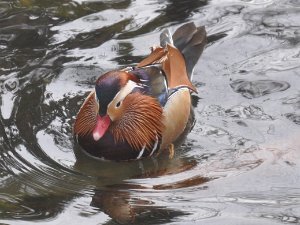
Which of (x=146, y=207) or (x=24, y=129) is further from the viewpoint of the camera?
(x=24, y=129)

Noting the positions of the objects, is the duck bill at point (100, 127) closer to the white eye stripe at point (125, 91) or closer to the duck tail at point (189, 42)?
the white eye stripe at point (125, 91)

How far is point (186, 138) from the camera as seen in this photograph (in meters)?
6.61

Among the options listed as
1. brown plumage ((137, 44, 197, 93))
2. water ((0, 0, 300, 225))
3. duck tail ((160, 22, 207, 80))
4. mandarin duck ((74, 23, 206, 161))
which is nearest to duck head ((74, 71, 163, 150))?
mandarin duck ((74, 23, 206, 161))

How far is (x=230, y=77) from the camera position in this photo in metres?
7.35

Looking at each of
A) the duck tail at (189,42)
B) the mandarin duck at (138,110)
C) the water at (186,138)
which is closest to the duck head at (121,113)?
the mandarin duck at (138,110)

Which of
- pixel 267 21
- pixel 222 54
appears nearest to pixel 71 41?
pixel 222 54

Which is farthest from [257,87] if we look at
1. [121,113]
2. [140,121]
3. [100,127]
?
[100,127]

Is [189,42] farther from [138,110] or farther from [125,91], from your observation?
[125,91]

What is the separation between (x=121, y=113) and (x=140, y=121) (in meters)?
0.19

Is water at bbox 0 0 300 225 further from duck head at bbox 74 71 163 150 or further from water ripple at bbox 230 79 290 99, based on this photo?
duck head at bbox 74 71 163 150

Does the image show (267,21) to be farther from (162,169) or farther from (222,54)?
(162,169)

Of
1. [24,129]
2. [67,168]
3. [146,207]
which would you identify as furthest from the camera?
[24,129]

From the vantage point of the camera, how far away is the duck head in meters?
6.05

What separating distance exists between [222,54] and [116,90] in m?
1.93
